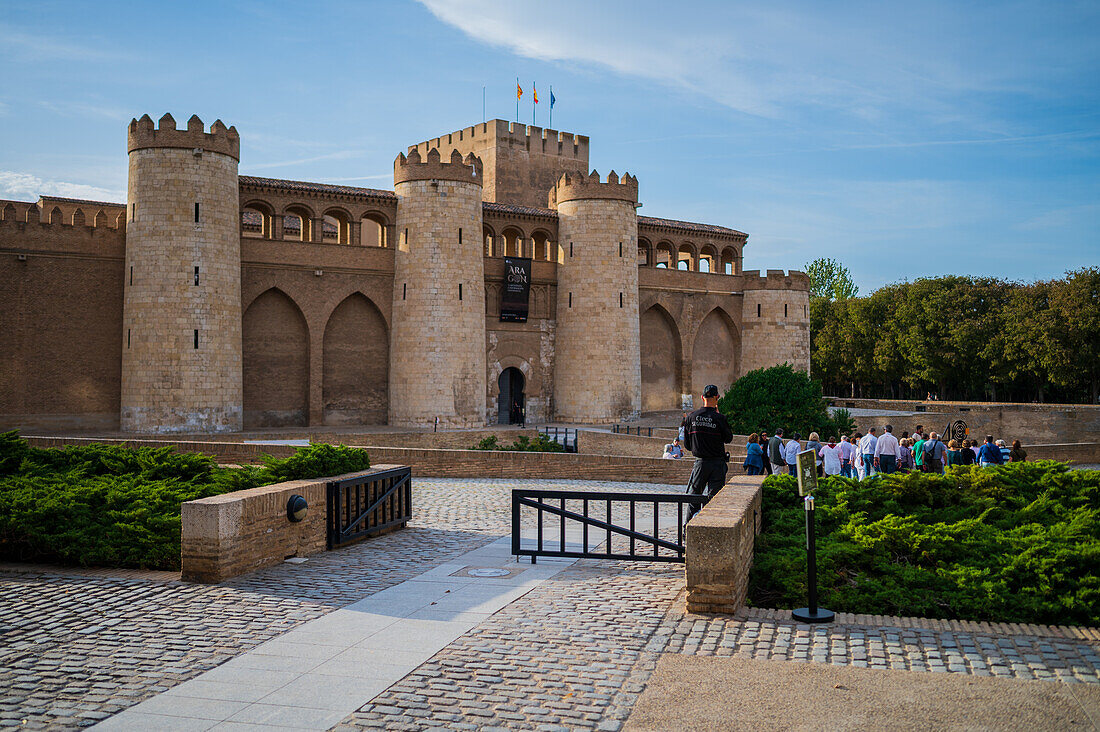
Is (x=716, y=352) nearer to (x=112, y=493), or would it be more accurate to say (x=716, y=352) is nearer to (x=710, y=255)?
(x=710, y=255)

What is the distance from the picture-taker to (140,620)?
25.0ft

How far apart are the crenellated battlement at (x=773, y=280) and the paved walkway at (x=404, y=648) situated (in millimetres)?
36276

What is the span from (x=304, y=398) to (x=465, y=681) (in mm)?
28517

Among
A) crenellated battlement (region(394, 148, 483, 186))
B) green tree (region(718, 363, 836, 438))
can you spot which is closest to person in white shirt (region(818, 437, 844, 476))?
green tree (region(718, 363, 836, 438))

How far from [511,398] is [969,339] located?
89.9 ft

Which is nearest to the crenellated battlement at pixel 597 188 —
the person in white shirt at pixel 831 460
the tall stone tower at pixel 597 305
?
the tall stone tower at pixel 597 305

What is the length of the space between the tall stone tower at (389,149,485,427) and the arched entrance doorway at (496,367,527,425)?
3.63 m

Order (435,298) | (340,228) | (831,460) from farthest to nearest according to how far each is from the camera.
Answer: (340,228)
(435,298)
(831,460)

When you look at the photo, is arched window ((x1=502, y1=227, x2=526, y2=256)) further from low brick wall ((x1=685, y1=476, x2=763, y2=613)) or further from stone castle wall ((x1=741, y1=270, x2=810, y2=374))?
low brick wall ((x1=685, y1=476, x2=763, y2=613))

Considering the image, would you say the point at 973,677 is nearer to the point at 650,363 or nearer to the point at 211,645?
the point at 211,645

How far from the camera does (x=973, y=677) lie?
6.02 m

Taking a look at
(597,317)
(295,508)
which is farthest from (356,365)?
(295,508)

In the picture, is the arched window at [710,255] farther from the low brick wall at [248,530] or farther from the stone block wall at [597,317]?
the low brick wall at [248,530]

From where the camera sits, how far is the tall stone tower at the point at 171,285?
28531mm
